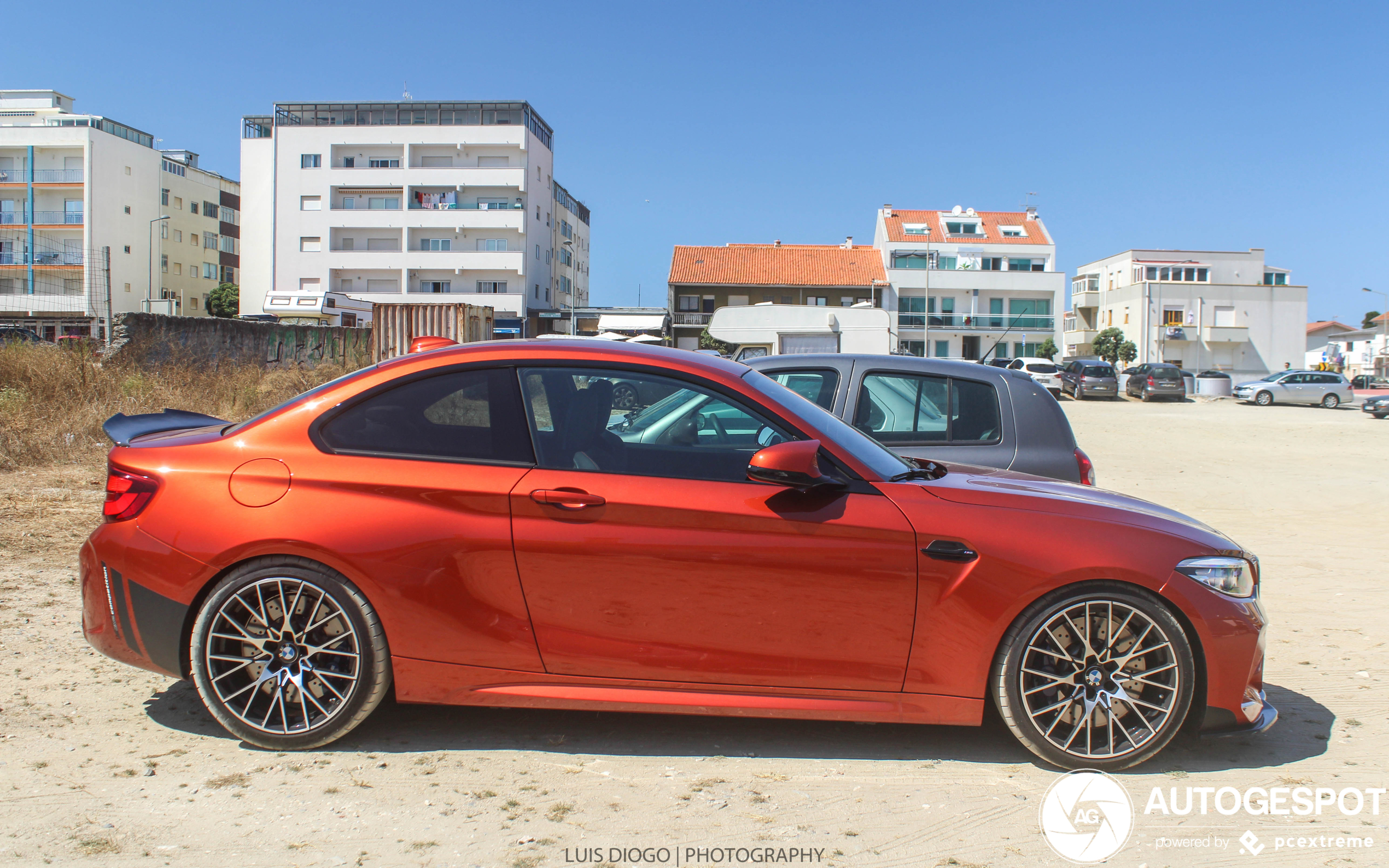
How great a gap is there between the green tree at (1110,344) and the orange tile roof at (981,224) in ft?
27.8

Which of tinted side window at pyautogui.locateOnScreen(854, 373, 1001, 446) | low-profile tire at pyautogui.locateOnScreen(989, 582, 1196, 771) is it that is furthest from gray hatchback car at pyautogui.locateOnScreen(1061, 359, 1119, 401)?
low-profile tire at pyautogui.locateOnScreen(989, 582, 1196, 771)

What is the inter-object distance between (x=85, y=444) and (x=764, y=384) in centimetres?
1049

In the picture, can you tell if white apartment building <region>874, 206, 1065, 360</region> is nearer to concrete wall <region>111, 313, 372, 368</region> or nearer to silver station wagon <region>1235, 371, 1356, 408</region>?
silver station wagon <region>1235, 371, 1356, 408</region>

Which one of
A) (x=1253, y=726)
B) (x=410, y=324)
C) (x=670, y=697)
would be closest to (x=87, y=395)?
(x=410, y=324)

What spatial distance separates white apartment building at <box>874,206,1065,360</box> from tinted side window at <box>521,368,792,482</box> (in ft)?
227

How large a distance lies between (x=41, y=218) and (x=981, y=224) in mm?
67516

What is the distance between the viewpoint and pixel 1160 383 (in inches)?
1603

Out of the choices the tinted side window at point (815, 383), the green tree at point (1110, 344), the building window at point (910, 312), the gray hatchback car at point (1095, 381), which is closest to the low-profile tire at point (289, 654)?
the tinted side window at point (815, 383)

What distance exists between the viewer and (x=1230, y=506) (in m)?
11.1

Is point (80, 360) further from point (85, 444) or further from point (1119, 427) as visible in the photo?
point (1119, 427)

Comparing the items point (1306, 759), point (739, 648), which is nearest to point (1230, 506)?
point (1306, 759)

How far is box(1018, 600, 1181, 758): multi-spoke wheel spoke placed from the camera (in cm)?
335

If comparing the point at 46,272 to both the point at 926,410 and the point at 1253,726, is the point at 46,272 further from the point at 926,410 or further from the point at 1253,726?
the point at 1253,726

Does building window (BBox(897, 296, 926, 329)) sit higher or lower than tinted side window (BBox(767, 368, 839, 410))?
higher
